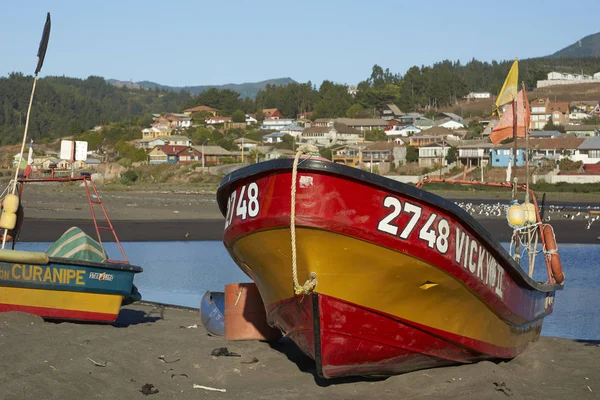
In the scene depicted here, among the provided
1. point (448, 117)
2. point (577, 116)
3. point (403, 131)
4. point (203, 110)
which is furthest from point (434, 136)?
point (203, 110)

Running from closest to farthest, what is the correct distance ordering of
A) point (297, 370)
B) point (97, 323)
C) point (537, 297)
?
point (297, 370) → point (537, 297) → point (97, 323)

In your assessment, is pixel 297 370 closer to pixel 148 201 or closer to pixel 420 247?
pixel 420 247

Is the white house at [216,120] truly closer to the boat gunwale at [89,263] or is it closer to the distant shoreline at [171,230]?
the distant shoreline at [171,230]

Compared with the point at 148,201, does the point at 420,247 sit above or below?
above

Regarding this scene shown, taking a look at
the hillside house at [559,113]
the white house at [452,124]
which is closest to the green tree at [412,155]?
the white house at [452,124]

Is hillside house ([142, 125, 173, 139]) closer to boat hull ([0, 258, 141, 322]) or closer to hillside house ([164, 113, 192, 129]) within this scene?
hillside house ([164, 113, 192, 129])

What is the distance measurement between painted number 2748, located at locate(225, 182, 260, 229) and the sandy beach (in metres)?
22.1

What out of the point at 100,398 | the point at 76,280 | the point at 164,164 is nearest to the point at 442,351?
the point at 100,398

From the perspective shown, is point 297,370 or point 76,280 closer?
point 297,370

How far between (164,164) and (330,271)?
86.6 m

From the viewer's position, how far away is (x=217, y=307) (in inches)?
487

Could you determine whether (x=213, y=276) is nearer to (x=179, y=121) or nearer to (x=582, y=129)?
(x=582, y=129)

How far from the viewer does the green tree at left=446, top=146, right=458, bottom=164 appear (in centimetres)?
7869

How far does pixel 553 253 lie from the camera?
12.0m
